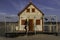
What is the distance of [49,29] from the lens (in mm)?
29062

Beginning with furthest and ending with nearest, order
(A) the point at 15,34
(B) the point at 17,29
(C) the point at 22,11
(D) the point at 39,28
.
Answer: (C) the point at 22,11, (D) the point at 39,28, (B) the point at 17,29, (A) the point at 15,34

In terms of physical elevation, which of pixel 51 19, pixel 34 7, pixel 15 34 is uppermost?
pixel 34 7

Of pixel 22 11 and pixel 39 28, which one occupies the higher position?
pixel 22 11

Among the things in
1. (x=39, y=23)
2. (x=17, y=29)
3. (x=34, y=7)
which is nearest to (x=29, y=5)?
(x=34, y=7)

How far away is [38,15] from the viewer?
117 ft

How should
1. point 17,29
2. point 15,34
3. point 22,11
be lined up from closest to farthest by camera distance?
1. point 15,34
2. point 17,29
3. point 22,11

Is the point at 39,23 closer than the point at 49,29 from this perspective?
No

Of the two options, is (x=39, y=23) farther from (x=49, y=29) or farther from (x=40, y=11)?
(x=49, y=29)

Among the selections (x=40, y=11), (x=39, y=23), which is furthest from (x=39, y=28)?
(x=40, y=11)

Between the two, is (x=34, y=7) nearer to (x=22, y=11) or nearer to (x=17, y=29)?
(x=22, y=11)

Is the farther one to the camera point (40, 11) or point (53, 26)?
point (40, 11)

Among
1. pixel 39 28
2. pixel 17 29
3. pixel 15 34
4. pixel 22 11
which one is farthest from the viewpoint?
pixel 22 11

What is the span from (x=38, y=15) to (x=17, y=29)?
699 centimetres

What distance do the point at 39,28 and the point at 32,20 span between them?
1838 millimetres
